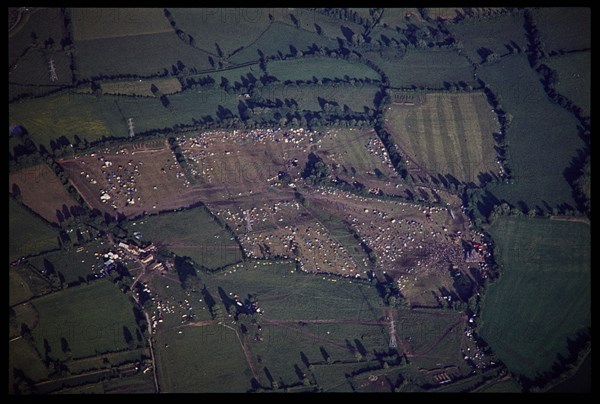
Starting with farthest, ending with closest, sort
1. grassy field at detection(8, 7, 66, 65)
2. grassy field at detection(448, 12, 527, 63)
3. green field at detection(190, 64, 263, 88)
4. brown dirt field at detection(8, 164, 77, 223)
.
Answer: grassy field at detection(448, 12, 527, 63), green field at detection(190, 64, 263, 88), grassy field at detection(8, 7, 66, 65), brown dirt field at detection(8, 164, 77, 223)

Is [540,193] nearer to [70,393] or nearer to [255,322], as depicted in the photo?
[255,322]

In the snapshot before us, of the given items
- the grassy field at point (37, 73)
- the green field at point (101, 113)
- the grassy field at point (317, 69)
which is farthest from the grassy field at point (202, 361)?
the grassy field at point (37, 73)

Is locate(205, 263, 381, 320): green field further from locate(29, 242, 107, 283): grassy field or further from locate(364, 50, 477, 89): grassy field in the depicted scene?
locate(364, 50, 477, 89): grassy field

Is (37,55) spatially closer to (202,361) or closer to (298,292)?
(202,361)

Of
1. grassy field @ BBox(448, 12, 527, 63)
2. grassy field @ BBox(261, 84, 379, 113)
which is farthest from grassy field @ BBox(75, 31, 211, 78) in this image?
grassy field @ BBox(448, 12, 527, 63)

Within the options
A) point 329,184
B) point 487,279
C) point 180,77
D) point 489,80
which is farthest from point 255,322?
point 489,80

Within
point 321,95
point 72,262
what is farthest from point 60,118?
point 321,95

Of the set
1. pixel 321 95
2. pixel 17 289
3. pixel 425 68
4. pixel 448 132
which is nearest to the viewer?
pixel 17 289
